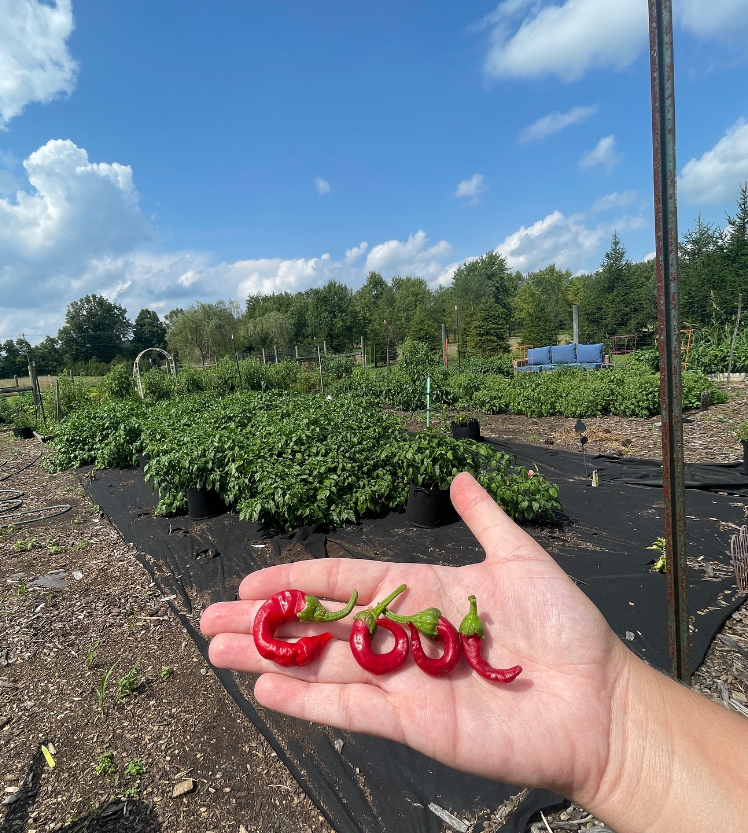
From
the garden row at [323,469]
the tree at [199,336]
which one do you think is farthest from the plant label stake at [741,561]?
the tree at [199,336]

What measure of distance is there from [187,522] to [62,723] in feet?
8.55

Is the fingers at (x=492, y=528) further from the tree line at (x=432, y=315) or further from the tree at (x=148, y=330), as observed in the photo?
the tree at (x=148, y=330)

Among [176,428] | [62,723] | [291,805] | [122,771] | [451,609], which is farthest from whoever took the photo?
[176,428]

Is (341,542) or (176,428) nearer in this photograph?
(341,542)

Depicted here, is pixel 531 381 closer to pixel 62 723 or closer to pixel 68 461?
pixel 68 461

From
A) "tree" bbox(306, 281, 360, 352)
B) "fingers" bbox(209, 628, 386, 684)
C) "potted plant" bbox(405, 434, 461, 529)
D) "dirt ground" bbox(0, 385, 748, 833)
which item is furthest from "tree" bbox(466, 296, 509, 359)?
"fingers" bbox(209, 628, 386, 684)

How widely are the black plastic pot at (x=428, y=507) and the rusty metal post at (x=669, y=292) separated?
8.40 feet

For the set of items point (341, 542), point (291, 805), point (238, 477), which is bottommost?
point (291, 805)

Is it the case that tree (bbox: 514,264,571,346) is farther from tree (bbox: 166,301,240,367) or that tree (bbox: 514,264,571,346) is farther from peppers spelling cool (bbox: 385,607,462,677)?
peppers spelling cool (bbox: 385,607,462,677)

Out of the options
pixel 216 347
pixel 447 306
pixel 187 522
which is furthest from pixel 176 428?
pixel 447 306

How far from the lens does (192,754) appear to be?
7.69 ft

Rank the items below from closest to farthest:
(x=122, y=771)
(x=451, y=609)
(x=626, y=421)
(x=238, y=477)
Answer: (x=451, y=609), (x=122, y=771), (x=238, y=477), (x=626, y=421)

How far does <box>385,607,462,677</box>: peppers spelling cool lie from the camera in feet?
4.35

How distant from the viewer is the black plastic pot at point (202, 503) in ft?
16.5
